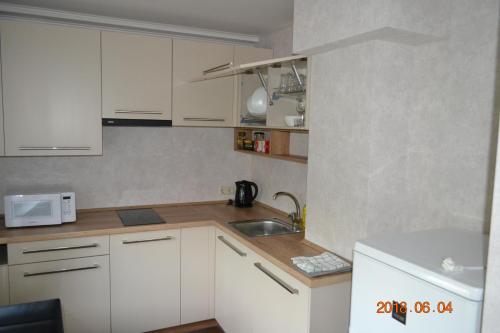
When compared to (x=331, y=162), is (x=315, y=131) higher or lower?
higher

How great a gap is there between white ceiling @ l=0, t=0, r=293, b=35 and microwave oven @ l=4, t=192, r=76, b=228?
133 cm

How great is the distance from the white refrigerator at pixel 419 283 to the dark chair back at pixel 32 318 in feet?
4.01

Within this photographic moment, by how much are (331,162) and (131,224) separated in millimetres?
1527

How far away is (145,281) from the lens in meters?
2.88

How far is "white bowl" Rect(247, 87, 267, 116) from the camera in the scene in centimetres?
295

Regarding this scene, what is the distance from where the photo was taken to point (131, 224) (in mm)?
2865

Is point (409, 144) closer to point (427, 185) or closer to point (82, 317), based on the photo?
point (427, 185)

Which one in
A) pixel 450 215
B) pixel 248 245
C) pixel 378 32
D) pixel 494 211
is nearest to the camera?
pixel 494 211

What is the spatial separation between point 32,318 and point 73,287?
3.54 feet

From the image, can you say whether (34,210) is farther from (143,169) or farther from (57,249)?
(143,169)

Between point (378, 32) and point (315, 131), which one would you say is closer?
point (378, 32)

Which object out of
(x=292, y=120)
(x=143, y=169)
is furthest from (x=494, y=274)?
(x=143, y=169)

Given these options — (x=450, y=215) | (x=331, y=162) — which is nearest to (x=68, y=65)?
(x=331, y=162)

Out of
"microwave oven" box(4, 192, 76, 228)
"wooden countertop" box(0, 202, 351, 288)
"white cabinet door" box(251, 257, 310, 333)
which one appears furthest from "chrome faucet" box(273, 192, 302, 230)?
"microwave oven" box(4, 192, 76, 228)
